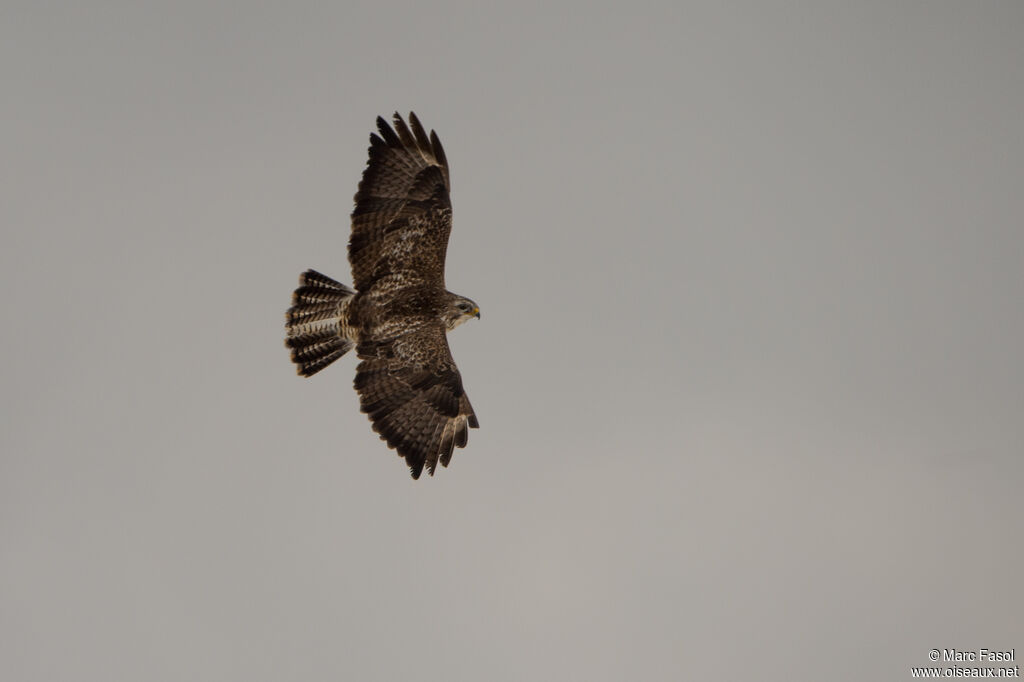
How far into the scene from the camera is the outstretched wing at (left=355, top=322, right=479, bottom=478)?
10.5m

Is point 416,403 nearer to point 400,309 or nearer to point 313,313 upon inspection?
point 400,309

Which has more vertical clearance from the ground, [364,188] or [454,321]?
[364,188]

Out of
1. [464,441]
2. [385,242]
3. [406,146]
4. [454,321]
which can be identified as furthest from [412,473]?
[406,146]

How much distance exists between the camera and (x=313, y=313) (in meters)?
10.4

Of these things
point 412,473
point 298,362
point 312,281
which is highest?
point 312,281

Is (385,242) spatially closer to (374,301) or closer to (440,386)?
(374,301)

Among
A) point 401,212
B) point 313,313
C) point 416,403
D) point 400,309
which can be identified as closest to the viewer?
point 401,212

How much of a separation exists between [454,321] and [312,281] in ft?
4.81

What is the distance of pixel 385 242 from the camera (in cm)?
1009

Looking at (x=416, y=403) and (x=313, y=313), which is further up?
(x=313, y=313)

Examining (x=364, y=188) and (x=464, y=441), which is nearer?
(x=364, y=188)

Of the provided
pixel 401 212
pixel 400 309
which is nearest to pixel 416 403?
pixel 400 309

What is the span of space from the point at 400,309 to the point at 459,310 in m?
0.58

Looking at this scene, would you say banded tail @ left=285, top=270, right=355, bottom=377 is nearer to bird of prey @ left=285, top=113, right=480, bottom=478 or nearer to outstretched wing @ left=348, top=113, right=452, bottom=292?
bird of prey @ left=285, top=113, right=480, bottom=478
